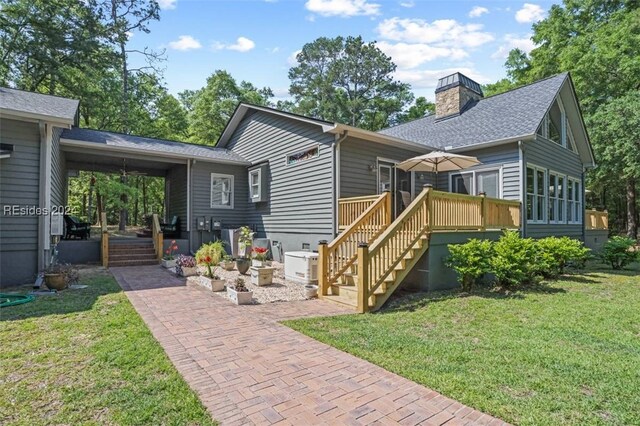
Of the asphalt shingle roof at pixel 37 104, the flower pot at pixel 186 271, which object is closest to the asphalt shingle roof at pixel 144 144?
the asphalt shingle roof at pixel 37 104

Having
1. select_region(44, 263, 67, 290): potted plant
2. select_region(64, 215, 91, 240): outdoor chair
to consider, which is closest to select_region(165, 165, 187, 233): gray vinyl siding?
A: select_region(64, 215, 91, 240): outdoor chair

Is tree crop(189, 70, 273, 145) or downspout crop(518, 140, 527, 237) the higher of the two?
tree crop(189, 70, 273, 145)

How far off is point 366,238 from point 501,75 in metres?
27.0

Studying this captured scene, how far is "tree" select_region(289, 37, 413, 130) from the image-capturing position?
32.4 m

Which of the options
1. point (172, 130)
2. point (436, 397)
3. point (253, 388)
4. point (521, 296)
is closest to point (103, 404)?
point (253, 388)

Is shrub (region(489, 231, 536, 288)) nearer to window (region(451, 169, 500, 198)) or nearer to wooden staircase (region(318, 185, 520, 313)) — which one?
wooden staircase (region(318, 185, 520, 313))

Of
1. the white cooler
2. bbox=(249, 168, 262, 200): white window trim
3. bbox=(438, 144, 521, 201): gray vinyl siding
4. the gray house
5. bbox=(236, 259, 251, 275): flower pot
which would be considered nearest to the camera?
the gray house

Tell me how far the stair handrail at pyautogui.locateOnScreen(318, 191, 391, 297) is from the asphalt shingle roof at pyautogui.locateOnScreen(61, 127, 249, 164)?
7.16 m

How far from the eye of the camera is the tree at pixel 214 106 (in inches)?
1064

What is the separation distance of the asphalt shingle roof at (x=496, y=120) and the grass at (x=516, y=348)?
595 centimetres

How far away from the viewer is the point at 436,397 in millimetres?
2930

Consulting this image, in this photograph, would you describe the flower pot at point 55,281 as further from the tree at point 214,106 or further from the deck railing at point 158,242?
the tree at point 214,106

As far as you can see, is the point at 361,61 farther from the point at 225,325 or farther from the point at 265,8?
the point at 225,325

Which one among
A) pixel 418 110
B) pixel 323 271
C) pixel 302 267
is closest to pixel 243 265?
pixel 302 267
